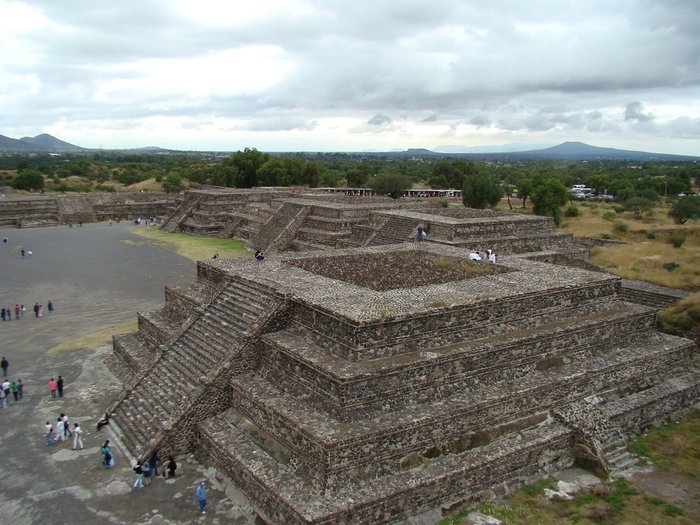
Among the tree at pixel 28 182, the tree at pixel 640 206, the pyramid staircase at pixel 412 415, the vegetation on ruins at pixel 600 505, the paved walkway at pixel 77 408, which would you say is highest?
the tree at pixel 28 182

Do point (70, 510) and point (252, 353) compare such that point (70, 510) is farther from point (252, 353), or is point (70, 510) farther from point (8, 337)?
point (8, 337)

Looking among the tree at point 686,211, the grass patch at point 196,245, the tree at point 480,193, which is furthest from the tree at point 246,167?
the tree at point 686,211

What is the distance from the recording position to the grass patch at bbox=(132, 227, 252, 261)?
25.0 metres

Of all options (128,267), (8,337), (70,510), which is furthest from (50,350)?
(128,267)

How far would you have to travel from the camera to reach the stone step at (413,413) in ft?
22.7

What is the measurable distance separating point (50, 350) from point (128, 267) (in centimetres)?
946

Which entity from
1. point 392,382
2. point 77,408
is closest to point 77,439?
point 77,408

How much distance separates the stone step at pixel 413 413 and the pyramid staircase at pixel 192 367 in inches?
23.5

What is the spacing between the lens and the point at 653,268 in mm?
18828

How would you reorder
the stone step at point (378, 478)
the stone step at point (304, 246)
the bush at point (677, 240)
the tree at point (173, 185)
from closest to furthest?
the stone step at point (378, 478), the stone step at point (304, 246), the bush at point (677, 240), the tree at point (173, 185)

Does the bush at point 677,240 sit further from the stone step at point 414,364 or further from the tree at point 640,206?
the stone step at point 414,364

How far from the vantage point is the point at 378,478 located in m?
7.01

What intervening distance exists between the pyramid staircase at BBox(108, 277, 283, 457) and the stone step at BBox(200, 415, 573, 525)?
0.55 meters

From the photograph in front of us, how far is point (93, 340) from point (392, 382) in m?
9.38
